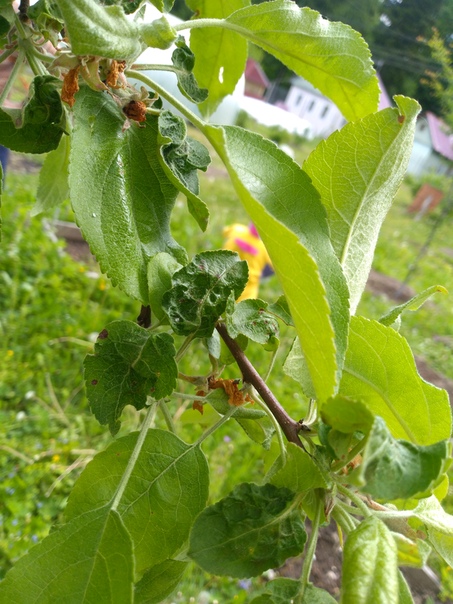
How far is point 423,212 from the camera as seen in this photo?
9.41 m

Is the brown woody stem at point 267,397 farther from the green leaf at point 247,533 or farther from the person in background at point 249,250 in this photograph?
the person in background at point 249,250

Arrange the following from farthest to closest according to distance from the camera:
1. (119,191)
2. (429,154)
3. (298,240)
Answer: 1. (429,154)
2. (119,191)
3. (298,240)

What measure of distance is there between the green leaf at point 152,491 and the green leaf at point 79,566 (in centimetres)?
2

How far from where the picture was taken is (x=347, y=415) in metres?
0.31

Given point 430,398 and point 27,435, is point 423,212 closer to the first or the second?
point 27,435

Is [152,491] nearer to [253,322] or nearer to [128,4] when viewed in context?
[253,322]

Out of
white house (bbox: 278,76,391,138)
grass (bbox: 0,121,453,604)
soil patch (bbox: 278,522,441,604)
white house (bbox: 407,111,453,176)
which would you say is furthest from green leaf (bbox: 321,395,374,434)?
white house (bbox: 278,76,391,138)

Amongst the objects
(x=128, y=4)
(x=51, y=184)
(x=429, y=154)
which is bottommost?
(x=429, y=154)

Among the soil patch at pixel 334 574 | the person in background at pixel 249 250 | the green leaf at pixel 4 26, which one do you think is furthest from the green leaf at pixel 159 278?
the person in background at pixel 249 250

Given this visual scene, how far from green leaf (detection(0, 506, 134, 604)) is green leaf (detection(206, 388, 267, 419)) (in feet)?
0.37

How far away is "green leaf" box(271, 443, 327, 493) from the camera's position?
0.36 m

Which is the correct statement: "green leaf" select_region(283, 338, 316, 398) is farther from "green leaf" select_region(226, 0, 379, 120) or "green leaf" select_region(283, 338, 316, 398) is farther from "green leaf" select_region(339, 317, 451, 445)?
"green leaf" select_region(226, 0, 379, 120)

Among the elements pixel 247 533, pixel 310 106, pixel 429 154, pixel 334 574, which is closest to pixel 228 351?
pixel 247 533

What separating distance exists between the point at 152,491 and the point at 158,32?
0.34 meters
